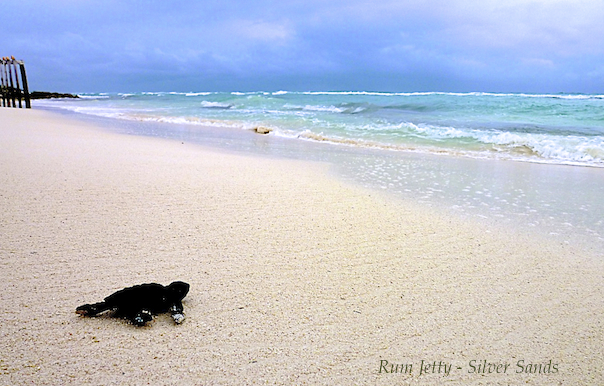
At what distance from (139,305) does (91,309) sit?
21 cm

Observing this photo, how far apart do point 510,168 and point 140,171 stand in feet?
18.8

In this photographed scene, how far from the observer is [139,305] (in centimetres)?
186

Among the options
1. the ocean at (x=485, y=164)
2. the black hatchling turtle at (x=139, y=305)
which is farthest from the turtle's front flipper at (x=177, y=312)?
the ocean at (x=485, y=164)

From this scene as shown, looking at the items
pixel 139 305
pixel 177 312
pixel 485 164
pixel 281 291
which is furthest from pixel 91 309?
pixel 485 164

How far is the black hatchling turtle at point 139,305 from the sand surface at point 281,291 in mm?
45

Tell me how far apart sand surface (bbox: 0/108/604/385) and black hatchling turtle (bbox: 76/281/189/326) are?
45mm

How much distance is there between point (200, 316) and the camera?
6.29ft

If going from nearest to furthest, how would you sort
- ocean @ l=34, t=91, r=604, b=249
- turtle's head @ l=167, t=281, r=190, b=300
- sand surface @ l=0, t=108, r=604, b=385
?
sand surface @ l=0, t=108, r=604, b=385 < turtle's head @ l=167, t=281, r=190, b=300 < ocean @ l=34, t=91, r=604, b=249

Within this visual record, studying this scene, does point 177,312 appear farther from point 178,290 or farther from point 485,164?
point 485,164

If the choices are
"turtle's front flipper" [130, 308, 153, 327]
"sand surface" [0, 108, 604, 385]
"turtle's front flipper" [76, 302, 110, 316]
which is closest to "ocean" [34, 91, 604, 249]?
"sand surface" [0, 108, 604, 385]

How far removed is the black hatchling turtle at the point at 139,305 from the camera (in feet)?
6.01

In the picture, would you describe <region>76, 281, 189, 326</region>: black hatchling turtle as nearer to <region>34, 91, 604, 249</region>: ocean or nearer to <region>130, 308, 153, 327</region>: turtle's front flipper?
<region>130, 308, 153, 327</region>: turtle's front flipper

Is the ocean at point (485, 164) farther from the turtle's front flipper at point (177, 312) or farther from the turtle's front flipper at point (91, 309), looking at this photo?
the turtle's front flipper at point (91, 309)

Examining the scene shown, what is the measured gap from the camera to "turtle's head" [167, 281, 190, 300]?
6.35 ft
